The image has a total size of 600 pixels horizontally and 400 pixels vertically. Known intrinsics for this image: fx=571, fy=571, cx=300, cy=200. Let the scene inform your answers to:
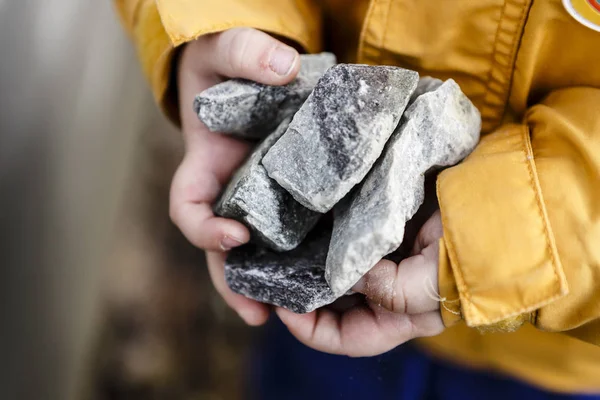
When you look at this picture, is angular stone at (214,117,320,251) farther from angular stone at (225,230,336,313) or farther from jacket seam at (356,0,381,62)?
jacket seam at (356,0,381,62)

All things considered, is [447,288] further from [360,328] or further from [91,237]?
[91,237]

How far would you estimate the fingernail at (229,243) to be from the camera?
0.72 metres

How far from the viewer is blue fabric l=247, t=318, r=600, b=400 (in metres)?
Result: 0.89

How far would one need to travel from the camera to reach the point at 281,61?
695mm

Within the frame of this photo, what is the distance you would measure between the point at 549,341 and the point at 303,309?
0.37m

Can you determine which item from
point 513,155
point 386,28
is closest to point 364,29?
point 386,28

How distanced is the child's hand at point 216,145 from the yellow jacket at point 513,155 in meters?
0.04

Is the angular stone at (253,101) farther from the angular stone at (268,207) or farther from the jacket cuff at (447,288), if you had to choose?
the jacket cuff at (447,288)

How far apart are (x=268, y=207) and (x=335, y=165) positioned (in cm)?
12

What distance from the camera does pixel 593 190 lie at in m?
0.58

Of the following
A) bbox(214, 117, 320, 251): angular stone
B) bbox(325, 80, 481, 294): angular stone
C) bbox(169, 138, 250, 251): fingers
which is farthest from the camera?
bbox(169, 138, 250, 251): fingers

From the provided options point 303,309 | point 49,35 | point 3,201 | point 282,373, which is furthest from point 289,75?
point 49,35

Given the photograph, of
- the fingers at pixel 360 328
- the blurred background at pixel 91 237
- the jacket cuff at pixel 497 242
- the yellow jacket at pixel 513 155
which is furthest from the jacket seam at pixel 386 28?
the blurred background at pixel 91 237

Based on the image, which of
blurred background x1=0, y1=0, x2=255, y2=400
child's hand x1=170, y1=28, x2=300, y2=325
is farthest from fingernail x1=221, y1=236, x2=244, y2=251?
blurred background x1=0, y1=0, x2=255, y2=400
